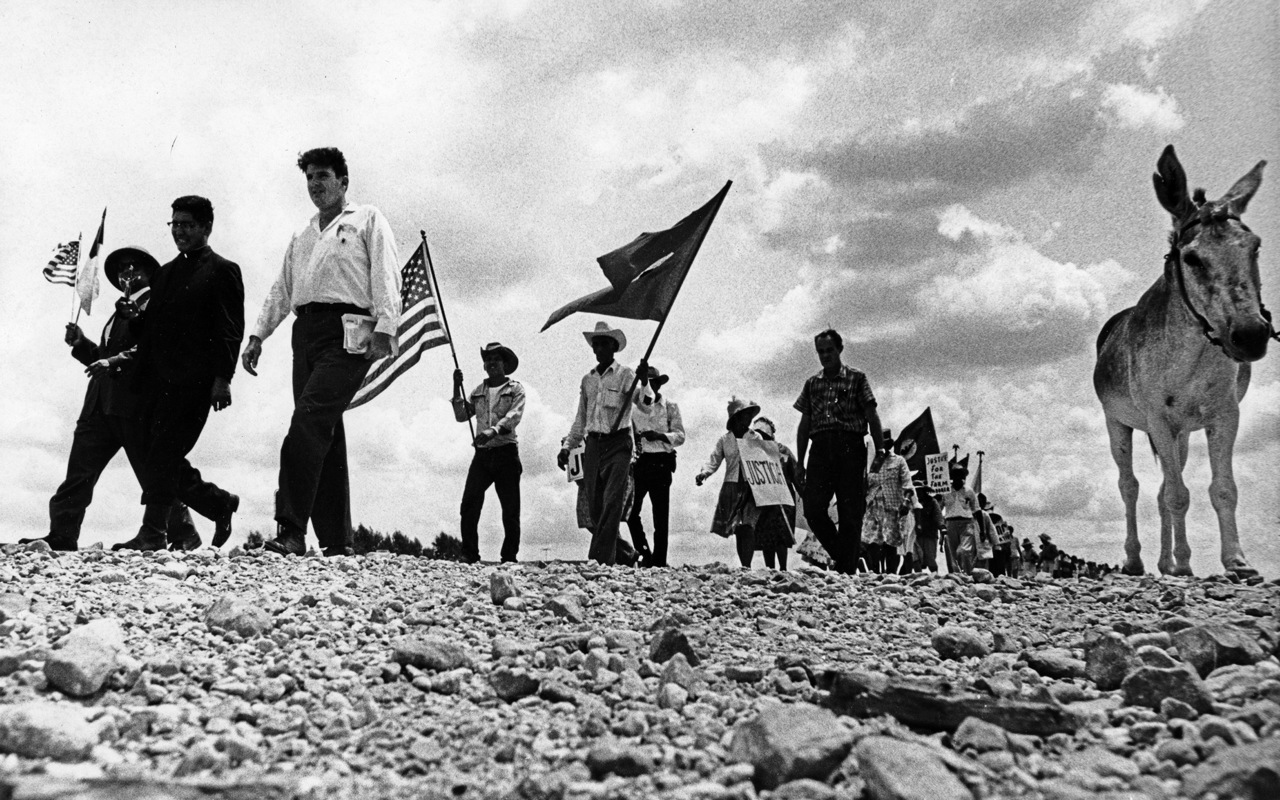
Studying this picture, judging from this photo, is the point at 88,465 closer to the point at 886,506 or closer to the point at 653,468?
the point at 653,468

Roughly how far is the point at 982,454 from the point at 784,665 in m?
15.9

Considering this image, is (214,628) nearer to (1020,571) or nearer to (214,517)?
(214,517)

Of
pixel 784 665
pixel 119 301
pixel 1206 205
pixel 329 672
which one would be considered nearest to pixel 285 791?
pixel 329 672

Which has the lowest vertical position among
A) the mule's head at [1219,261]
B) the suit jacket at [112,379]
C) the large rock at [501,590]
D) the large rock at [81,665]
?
the large rock at [81,665]

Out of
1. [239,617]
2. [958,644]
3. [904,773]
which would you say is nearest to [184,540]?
[239,617]

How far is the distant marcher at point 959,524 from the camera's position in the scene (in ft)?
51.1

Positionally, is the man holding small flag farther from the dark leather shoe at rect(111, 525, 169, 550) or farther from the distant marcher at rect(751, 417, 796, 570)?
the dark leather shoe at rect(111, 525, 169, 550)

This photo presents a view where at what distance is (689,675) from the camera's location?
12.5 ft

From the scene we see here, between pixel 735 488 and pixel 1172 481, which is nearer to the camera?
pixel 1172 481

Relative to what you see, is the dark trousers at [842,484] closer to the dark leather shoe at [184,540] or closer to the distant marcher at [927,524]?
the dark leather shoe at [184,540]

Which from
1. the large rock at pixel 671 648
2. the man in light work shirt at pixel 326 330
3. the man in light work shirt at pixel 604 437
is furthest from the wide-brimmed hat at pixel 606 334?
the large rock at pixel 671 648

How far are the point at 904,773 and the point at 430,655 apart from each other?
1901 mm

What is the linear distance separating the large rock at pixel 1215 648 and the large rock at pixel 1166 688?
563 millimetres

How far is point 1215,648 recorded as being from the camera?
422 cm
